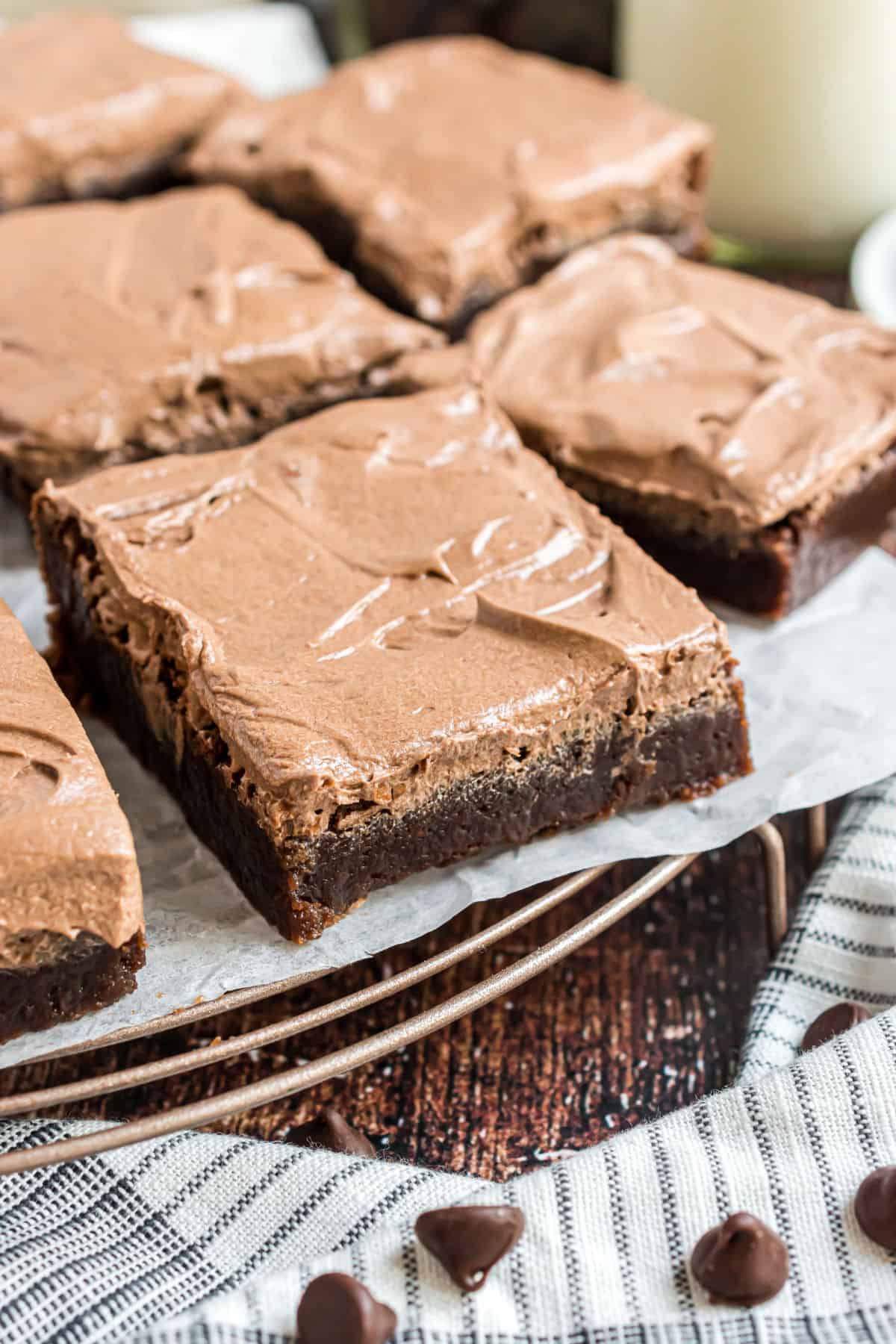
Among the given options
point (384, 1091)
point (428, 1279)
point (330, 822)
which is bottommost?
point (384, 1091)

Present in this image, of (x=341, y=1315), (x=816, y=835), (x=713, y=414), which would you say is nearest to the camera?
(x=341, y=1315)

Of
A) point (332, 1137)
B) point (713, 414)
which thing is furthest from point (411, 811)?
point (713, 414)

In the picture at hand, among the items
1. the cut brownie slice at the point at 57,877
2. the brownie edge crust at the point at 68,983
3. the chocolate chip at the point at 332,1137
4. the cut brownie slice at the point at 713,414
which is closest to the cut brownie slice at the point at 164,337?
the cut brownie slice at the point at 713,414

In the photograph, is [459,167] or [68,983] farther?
[459,167]

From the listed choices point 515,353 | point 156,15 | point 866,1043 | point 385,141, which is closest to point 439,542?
point 515,353

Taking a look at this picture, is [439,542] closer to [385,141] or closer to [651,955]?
[651,955]

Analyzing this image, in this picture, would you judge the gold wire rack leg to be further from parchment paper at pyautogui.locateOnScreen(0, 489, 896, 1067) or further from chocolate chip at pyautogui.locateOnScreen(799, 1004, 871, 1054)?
chocolate chip at pyautogui.locateOnScreen(799, 1004, 871, 1054)

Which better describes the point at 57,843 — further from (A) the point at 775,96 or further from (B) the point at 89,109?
(A) the point at 775,96
